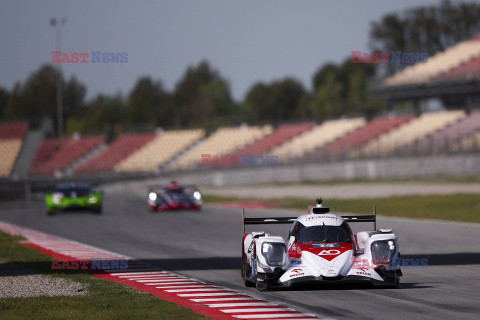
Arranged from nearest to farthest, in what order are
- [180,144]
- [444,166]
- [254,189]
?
[444,166], [254,189], [180,144]

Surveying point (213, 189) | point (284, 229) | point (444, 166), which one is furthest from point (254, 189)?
point (284, 229)

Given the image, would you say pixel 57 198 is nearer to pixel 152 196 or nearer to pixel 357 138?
pixel 152 196

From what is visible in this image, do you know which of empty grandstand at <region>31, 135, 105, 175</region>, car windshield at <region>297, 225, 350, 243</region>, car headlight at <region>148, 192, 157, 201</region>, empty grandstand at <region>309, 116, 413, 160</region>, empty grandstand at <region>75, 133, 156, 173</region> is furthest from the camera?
empty grandstand at <region>31, 135, 105, 175</region>

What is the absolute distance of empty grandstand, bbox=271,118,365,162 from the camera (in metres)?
64.1

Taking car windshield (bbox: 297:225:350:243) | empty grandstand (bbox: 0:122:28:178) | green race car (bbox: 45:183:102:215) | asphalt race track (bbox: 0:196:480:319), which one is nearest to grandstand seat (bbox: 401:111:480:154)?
asphalt race track (bbox: 0:196:480:319)

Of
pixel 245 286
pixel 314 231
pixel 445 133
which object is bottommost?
pixel 245 286

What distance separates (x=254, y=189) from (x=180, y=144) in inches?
1120

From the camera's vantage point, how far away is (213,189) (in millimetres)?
58375

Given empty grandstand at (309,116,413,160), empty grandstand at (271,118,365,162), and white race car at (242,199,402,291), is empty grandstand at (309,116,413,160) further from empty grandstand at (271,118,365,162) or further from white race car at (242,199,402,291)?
white race car at (242,199,402,291)

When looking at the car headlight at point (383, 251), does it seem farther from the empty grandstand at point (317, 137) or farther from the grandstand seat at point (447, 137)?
the empty grandstand at point (317, 137)

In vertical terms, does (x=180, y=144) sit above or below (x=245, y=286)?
above

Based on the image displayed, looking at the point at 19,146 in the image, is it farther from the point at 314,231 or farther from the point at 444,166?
the point at 314,231

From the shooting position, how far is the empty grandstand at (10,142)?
8131 cm

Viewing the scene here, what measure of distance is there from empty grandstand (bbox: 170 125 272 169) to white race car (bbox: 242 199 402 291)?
5735cm
